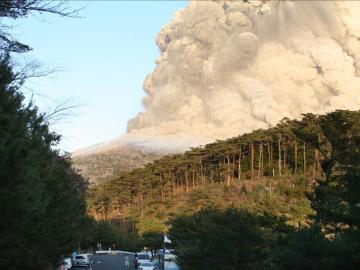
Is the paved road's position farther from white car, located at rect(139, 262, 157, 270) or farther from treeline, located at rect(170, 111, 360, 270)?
treeline, located at rect(170, 111, 360, 270)

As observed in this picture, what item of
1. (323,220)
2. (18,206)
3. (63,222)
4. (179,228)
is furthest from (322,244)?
(179,228)

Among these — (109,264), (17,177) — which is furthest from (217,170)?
(17,177)

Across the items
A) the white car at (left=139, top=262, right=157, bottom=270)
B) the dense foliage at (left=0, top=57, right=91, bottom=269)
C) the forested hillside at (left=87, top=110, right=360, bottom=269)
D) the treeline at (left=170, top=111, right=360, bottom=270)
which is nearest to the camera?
the dense foliage at (left=0, top=57, right=91, bottom=269)

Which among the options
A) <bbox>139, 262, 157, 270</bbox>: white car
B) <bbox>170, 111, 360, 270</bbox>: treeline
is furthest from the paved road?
<bbox>170, 111, 360, 270</bbox>: treeline

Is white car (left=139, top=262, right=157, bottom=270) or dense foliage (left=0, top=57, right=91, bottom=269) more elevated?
dense foliage (left=0, top=57, right=91, bottom=269)

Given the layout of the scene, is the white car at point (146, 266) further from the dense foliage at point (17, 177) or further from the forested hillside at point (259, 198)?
the dense foliage at point (17, 177)

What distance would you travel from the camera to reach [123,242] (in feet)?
401

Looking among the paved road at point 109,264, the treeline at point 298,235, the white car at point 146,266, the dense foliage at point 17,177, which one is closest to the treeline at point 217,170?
the paved road at point 109,264

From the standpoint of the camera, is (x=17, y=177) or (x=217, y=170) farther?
(x=217, y=170)

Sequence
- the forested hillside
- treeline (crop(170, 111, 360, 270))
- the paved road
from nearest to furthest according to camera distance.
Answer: treeline (crop(170, 111, 360, 270))
the forested hillside
the paved road

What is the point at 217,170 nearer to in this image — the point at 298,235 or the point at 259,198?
the point at 259,198

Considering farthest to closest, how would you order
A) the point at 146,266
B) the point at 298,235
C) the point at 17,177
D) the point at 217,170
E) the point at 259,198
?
the point at 217,170 < the point at 259,198 < the point at 146,266 < the point at 298,235 < the point at 17,177

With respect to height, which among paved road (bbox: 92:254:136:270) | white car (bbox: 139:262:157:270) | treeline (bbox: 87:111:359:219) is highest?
treeline (bbox: 87:111:359:219)

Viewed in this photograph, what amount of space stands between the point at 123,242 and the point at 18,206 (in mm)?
106768
